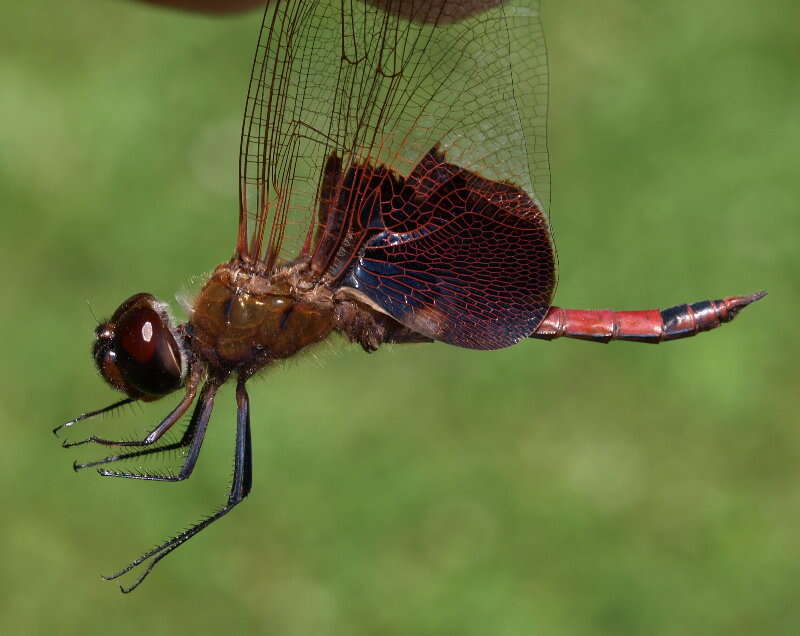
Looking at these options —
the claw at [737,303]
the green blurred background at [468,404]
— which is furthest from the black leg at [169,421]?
the green blurred background at [468,404]

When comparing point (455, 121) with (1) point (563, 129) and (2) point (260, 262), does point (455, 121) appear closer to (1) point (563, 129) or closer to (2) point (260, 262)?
(2) point (260, 262)

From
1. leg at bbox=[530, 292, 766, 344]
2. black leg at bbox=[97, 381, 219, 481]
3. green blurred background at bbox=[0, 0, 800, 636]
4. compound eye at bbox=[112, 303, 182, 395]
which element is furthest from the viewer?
green blurred background at bbox=[0, 0, 800, 636]

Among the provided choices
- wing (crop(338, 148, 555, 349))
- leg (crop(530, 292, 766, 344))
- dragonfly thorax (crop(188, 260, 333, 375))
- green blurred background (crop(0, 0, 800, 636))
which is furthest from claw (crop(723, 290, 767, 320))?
green blurred background (crop(0, 0, 800, 636))

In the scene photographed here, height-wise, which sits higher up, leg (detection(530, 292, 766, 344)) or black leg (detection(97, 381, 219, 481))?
leg (detection(530, 292, 766, 344))

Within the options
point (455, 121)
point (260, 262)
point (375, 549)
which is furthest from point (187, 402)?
point (375, 549)

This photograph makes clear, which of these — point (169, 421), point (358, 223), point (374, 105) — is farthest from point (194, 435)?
point (374, 105)

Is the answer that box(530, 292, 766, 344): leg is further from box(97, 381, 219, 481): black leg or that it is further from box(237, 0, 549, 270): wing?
box(97, 381, 219, 481): black leg

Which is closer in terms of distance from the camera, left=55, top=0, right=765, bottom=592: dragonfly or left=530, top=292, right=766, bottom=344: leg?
left=55, top=0, right=765, bottom=592: dragonfly
